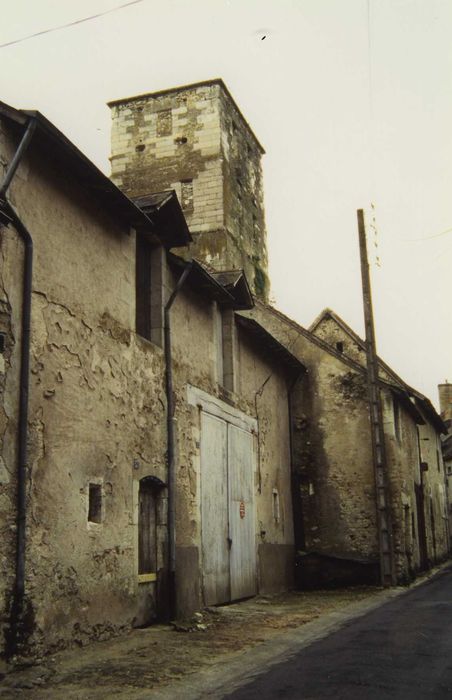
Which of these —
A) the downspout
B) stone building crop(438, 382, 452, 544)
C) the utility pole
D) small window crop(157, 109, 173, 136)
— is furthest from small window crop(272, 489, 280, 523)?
stone building crop(438, 382, 452, 544)

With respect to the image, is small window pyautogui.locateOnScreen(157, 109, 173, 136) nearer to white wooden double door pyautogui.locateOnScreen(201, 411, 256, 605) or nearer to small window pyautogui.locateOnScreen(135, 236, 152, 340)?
white wooden double door pyautogui.locateOnScreen(201, 411, 256, 605)

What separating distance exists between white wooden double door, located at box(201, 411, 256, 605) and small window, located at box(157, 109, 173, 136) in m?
13.1

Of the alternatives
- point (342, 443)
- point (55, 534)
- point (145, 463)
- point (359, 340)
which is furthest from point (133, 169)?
point (55, 534)

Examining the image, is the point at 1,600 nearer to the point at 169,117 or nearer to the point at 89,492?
the point at 89,492

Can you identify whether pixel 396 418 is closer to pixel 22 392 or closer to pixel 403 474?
pixel 403 474

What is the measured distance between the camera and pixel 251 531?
14.5m

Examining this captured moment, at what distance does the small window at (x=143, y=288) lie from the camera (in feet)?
36.2

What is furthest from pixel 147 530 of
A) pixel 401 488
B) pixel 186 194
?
pixel 186 194

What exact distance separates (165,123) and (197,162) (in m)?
2.00

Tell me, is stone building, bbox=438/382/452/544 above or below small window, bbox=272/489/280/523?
above

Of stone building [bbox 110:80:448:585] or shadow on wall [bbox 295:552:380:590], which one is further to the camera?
stone building [bbox 110:80:448:585]

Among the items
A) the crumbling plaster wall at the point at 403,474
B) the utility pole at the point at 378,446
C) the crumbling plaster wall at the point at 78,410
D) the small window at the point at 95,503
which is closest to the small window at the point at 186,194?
the crumbling plaster wall at the point at 403,474

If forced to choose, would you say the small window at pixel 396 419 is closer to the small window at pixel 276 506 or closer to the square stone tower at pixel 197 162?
the small window at pixel 276 506

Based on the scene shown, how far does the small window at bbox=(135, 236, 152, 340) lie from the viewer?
435 inches
